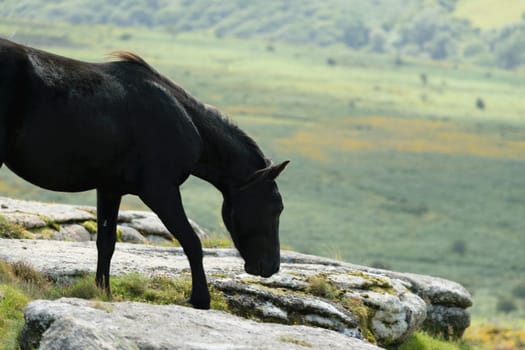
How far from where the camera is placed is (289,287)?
41.8 ft

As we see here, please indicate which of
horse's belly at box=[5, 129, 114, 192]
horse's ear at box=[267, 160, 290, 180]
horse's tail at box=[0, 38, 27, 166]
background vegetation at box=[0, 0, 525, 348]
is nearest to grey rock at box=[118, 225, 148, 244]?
background vegetation at box=[0, 0, 525, 348]

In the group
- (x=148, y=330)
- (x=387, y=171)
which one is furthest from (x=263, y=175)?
(x=387, y=171)

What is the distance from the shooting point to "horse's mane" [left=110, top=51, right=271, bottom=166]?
1063 centimetres

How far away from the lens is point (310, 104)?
160 m

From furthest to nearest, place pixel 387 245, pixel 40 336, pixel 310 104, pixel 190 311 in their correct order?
pixel 310 104 → pixel 387 245 → pixel 190 311 → pixel 40 336

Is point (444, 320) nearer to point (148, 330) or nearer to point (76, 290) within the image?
point (76, 290)

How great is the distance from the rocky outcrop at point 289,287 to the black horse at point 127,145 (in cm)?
79

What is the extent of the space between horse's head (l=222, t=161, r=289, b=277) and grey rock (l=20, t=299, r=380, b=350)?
62.5 inches

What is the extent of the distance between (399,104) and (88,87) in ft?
508

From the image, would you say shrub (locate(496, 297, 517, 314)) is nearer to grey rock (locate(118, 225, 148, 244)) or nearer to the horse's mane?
grey rock (locate(118, 225, 148, 244))

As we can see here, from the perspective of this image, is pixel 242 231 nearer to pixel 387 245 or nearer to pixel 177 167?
pixel 177 167

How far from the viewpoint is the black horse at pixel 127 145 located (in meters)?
9.60

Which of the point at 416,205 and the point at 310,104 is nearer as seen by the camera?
the point at 416,205

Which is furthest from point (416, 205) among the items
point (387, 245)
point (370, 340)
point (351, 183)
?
point (370, 340)
